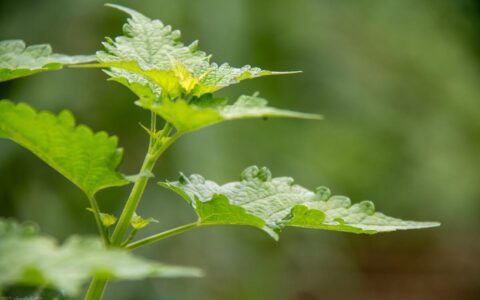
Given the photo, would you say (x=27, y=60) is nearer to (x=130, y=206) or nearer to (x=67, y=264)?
(x=130, y=206)

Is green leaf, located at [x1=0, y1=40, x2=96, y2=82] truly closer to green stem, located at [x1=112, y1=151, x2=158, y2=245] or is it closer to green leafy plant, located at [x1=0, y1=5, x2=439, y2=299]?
green leafy plant, located at [x1=0, y1=5, x2=439, y2=299]

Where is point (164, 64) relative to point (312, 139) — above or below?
below

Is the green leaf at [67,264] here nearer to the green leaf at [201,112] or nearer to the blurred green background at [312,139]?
the green leaf at [201,112]

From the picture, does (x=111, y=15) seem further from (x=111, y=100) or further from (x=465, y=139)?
(x=465, y=139)

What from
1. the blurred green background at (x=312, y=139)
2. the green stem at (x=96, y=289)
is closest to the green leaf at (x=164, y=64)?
the green stem at (x=96, y=289)

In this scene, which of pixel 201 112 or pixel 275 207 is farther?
pixel 275 207

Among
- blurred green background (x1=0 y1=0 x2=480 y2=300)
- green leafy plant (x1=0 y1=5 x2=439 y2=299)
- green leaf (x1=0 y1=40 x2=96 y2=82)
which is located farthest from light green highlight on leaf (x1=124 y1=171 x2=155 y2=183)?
blurred green background (x1=0 y1=0 x2=480 y2=300)

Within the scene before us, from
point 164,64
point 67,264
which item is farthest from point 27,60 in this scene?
point 67,264
